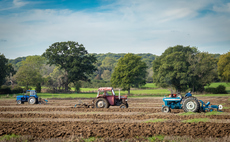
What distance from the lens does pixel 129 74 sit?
61.7 meters

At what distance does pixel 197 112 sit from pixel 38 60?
93.1 m

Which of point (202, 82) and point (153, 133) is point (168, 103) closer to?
point (153, 133)

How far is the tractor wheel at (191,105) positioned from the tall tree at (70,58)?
52.2 m

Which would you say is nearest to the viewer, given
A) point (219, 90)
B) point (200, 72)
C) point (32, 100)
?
point (32, 100)

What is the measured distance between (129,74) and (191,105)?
143 ft

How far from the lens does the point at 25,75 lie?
67188 mm

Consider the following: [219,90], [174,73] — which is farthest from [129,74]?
[219,90]

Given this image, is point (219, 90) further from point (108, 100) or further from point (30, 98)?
point (30, 98)

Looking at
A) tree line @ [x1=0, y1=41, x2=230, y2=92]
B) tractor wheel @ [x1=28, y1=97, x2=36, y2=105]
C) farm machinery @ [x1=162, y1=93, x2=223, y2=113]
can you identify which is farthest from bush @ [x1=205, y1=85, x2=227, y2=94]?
tractor wheel @ [x1=28, y1=97, x2=36, y2=105]

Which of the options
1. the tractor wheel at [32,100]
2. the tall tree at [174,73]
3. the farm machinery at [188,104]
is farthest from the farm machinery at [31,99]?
the tall tree at [174,73]

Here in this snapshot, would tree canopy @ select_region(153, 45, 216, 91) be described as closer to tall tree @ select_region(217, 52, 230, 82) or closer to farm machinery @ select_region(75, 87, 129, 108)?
tall tree @ select_region(217, 52, 230, 82)

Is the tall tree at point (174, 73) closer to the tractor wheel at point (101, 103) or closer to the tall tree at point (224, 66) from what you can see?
the tall tree at point (224, 66)

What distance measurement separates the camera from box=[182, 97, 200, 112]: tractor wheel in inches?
709

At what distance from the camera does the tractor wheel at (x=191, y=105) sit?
18000 millimetres
